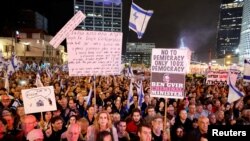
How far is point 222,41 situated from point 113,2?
6217cm

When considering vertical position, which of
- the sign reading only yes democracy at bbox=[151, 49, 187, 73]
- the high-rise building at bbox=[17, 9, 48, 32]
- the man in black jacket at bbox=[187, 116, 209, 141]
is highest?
the high-rise building at bbox=[17, 9, 48, 32]

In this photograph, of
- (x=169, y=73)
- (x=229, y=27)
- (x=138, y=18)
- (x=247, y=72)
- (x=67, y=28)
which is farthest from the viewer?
(x=229, y=27)

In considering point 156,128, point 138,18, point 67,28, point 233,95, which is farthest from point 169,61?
point 138,18

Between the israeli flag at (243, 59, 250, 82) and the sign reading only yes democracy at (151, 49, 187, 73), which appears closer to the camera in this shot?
the sign reading only yes democracy at (151, 49, 187, 73)

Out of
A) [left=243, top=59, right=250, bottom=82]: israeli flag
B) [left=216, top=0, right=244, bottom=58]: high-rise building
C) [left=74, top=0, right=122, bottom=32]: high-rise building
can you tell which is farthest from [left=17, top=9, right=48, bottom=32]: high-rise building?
[left=216, top=0, right=244, bottom=58]: high-rise building

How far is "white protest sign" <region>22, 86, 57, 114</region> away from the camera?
668 cm

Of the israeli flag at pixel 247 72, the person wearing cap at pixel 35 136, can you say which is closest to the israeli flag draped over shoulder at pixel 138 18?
the israeli flag at pixel 247 72

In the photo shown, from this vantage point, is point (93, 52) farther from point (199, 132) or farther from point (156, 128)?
point (199, 132)

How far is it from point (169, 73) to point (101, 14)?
167 meters

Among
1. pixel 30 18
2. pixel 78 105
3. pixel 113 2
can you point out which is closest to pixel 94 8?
pixel 113 2

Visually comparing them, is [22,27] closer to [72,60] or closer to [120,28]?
[72,60]

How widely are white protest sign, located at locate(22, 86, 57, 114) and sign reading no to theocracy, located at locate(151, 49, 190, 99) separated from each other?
2.03 metres

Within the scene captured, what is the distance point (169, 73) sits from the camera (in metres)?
6.52

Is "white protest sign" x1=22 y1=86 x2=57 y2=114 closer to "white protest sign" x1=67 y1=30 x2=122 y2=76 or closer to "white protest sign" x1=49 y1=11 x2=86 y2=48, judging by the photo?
"white protest sign" x1=67 y1=30 x2=122 y2=76
